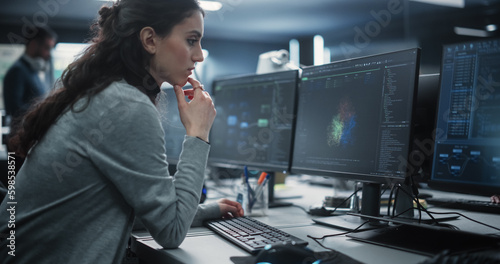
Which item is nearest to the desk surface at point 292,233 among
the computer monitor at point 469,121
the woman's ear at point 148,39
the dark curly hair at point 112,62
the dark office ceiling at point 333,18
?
the computer monitor at point 469,121

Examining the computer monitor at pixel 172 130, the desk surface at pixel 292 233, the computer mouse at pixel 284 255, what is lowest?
the desk surface at pixel 292 233

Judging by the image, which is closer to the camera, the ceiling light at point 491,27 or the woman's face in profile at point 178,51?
the woman's face in profile at point 178,51

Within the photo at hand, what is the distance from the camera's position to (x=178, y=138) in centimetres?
215

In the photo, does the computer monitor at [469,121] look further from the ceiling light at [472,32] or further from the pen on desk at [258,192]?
the ceiling light at [472,32]

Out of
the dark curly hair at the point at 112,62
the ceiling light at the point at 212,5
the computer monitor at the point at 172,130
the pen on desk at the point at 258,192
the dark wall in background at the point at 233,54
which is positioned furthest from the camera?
the dark wall in background at the point at 233,54

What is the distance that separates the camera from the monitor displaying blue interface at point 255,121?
159cm

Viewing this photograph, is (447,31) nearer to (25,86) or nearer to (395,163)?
(395,163)

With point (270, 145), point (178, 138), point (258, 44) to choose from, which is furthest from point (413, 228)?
point (258, 44)

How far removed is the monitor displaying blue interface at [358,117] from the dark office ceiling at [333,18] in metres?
3.27

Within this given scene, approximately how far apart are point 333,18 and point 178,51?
5097 mm

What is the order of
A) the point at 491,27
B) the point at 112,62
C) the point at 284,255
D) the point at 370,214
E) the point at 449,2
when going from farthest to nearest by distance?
the point at 449,2
the point at 491,27
the point at 370,214
the point at 112,62
the point at 284,255

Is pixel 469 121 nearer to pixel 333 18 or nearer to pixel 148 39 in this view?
pixel 148 39

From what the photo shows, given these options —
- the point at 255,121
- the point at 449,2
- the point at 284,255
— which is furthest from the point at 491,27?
the point at 284,255

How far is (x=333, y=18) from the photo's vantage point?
5.86m
